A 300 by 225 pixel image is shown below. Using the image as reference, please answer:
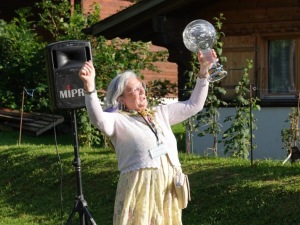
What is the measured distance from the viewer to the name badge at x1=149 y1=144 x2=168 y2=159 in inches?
202

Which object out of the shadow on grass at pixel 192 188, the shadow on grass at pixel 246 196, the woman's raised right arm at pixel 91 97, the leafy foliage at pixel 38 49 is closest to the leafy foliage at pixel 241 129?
the shadow on grass at pixel 192 188

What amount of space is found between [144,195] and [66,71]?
3443 mm

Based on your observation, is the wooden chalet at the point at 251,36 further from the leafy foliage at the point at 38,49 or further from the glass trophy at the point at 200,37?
the glass trophy at the point at 200,37

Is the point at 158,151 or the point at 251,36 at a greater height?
the point at 251,36

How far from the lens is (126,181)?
204 inches

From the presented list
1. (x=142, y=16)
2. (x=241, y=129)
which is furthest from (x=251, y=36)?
(x=241, y=129)

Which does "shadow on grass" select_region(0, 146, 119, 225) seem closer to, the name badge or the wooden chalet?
the wooden chalet

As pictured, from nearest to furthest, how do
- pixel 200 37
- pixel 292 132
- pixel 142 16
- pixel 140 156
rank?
pixel 140 156, pixel 200 37, pixel 292 132, pixel 142 16

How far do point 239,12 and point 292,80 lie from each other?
145 centimetres

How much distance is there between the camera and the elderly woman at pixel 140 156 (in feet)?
16.9

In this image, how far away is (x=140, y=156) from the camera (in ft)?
16.8

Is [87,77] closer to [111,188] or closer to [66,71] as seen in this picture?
[66,71]

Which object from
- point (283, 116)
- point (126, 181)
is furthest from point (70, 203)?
point (126, 181)

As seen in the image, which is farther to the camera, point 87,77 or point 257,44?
point 257,44
